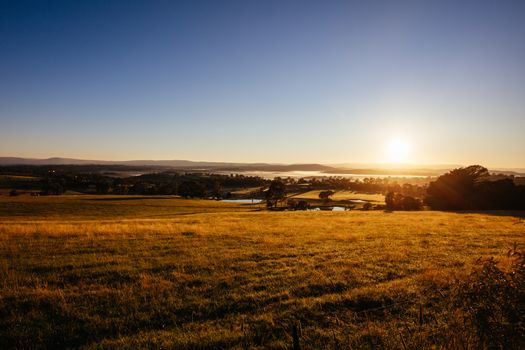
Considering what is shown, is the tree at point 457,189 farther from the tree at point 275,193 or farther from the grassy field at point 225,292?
the grassy field at point 225,292

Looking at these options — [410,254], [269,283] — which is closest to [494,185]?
[410,254]

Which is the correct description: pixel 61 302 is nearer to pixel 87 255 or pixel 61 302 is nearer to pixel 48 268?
pixel 48 268

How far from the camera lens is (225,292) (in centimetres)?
1125

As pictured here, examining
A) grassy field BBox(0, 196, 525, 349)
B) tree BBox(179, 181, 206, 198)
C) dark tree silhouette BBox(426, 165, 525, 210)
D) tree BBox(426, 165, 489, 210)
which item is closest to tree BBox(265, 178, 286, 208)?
dark tree silhouette BBox(426, 165, 525, 210)

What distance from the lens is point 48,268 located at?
13.7m

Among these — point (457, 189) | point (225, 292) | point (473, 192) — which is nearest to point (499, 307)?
point (225, 292)

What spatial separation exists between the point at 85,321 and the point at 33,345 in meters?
1.36

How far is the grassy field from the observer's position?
8.29 metres

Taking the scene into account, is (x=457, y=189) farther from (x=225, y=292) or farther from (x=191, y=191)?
(x=191, y=191)

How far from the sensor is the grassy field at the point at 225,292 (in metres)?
8.29

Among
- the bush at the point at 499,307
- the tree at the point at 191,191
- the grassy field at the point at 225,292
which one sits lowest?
the tree at the point at 191,191

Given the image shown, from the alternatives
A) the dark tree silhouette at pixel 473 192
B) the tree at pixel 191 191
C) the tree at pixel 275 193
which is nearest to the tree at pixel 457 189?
the dark tree silhouette at pixel 473 192

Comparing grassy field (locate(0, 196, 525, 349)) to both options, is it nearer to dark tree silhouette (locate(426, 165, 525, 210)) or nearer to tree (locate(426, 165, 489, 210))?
dark tree silhouette (locate(426, 165, 525, 210))

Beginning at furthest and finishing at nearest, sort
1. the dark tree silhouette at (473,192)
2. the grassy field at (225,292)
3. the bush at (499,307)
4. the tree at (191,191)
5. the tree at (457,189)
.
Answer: the tree at (191,191) → the tree at (457,189) → the dark tree silhouette at (473,192) → the grassy field at (225,292) → the bush at (499,307)
